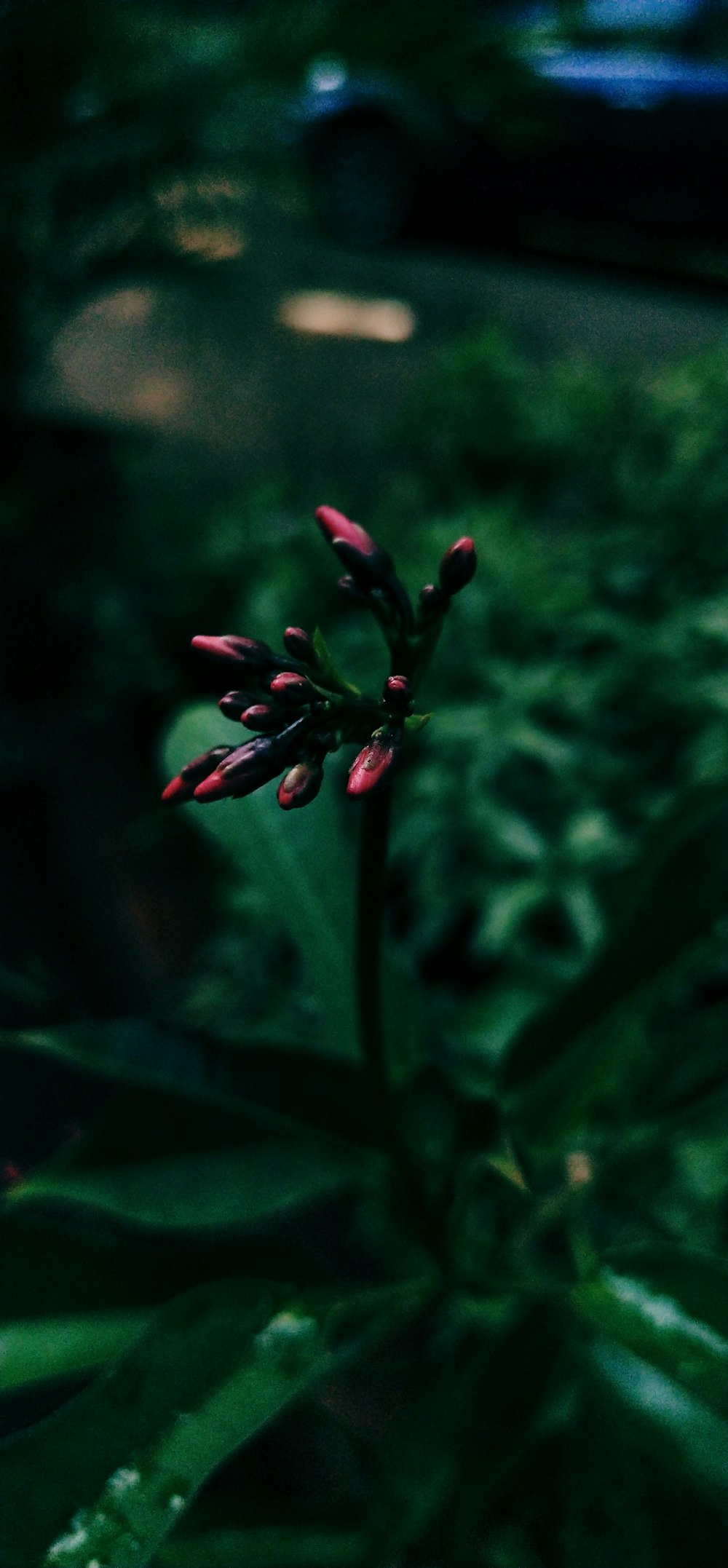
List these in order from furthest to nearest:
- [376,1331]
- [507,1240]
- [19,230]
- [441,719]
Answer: [19,230]
[441,719]
[507,1240]
[376,1331]

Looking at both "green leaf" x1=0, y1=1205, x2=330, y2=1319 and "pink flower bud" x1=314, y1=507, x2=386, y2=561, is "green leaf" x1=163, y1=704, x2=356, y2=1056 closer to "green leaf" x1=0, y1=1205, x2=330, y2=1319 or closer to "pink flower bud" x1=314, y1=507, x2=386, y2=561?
"green leaf" x1=0, y1=1205, x2=330, y2=1319

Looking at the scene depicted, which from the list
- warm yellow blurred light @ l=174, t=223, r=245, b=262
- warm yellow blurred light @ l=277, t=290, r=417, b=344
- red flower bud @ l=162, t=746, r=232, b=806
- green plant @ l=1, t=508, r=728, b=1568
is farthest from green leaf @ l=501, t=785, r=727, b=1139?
warm yellow blurred light @ l=277, t=290, r=417, b=344

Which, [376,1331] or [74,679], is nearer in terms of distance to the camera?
[376,1331]

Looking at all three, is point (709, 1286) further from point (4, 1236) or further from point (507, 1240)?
point (4, 1236)

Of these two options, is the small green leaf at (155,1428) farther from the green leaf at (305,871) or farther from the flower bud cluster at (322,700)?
the flower bud cluster at (322,700)

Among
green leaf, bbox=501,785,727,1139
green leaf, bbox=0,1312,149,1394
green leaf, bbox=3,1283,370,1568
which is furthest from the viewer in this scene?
green leaf, bbox=501,785,727,1139

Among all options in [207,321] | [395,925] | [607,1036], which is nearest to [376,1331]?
[607,1036]

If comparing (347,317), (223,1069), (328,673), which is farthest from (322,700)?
(347,317)

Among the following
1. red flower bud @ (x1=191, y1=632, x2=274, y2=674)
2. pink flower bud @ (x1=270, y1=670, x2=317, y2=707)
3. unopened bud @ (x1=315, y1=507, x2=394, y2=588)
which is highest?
unopened bud @ (x1=315, y1=507, x2=394, y2=588)
